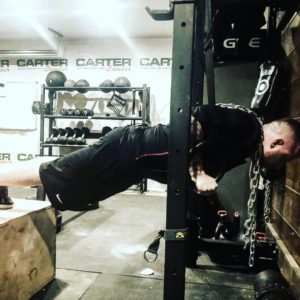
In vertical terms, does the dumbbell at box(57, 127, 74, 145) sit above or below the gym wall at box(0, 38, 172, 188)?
below

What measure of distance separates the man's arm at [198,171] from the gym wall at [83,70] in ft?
16.6

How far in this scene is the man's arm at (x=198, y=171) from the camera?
1.21 m

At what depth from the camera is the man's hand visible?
1.20 m

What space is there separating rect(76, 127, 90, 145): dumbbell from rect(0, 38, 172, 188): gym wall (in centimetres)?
56

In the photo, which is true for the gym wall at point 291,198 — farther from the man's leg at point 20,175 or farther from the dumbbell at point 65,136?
the dumbbell at point 65,136

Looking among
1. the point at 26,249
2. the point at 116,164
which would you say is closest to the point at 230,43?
the point at 116,164

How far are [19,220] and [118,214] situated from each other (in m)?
2.65

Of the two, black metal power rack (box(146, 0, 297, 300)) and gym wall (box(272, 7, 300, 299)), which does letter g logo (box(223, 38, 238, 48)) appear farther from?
black metal power rack (box(146, 0, 297, 300))

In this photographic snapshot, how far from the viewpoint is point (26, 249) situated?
1.92 meters

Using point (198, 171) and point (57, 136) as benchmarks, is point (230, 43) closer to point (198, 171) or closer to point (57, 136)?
point (198, 171)

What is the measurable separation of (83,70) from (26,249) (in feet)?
17.4

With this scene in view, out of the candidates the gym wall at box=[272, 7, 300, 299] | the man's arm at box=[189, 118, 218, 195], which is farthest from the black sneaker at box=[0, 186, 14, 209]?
the gym wall at box=[272, 7, 300, 299]

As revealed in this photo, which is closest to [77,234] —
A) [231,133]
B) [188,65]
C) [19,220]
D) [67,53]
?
[19,220]

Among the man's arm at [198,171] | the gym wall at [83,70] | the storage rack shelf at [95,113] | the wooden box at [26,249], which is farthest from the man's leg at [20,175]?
the gym wall at [83,70]
